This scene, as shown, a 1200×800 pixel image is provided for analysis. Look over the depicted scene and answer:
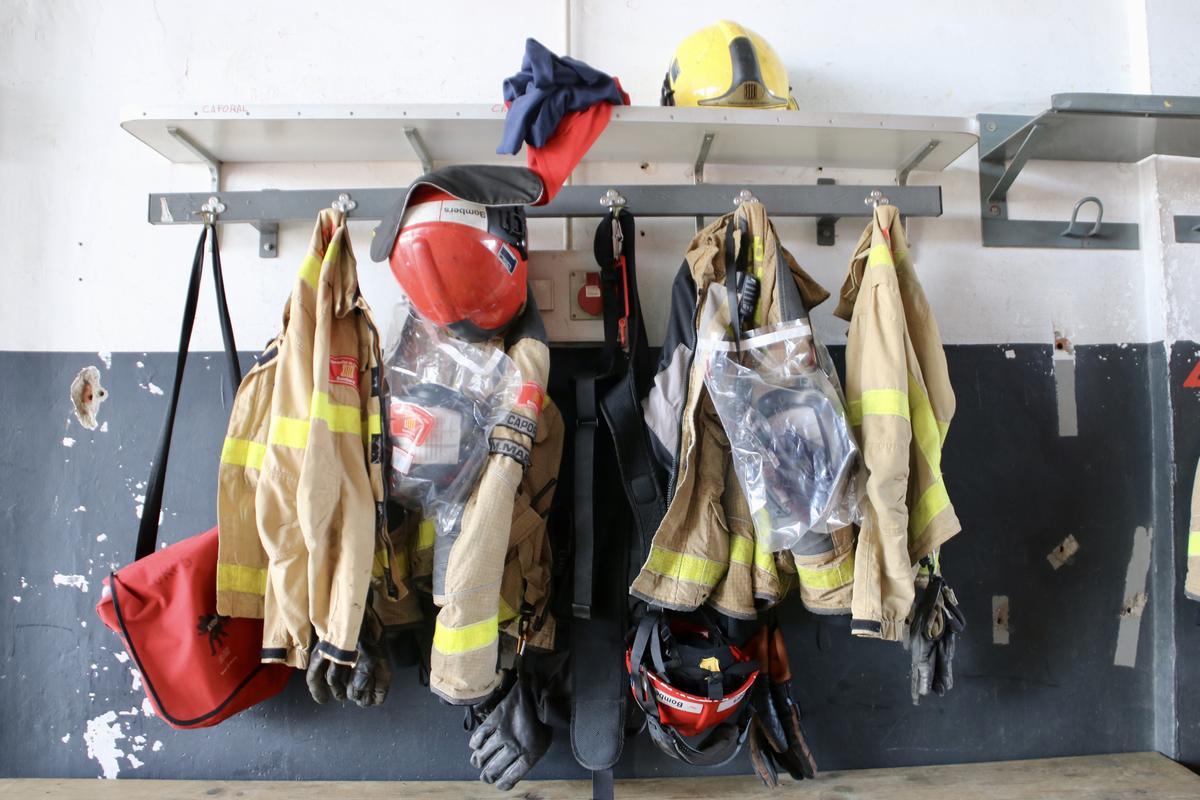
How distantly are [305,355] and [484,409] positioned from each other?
34 centimetres

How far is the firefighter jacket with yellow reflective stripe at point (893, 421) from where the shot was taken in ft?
3.58

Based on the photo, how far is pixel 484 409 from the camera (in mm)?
1173

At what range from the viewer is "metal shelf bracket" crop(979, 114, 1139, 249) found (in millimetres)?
1559

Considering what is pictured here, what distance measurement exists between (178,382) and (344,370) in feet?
1.47

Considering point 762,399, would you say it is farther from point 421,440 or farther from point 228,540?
point 228,540

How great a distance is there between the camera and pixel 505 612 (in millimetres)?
1230

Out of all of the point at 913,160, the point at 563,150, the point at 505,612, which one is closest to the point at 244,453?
the point at 505,612


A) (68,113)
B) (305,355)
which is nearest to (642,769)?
(305,355)

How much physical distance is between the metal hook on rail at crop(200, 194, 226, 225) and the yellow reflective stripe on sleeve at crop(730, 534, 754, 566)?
128 cm

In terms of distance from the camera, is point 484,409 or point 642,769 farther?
point 642,769

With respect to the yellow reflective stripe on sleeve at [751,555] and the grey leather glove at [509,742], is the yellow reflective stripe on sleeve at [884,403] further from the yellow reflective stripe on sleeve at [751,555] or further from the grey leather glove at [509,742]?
the grey leather glove at [509,742]

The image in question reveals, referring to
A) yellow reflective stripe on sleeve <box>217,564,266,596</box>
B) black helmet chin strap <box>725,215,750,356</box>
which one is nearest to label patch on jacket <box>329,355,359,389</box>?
yellow reflective stripe on sleeve <box>217,564,266,596</box>

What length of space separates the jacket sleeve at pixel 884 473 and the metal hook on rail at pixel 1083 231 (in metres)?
0.75

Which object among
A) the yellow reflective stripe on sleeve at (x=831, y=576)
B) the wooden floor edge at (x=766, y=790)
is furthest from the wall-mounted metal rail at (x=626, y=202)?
the wooden floor edge at (x=766, y=790)
